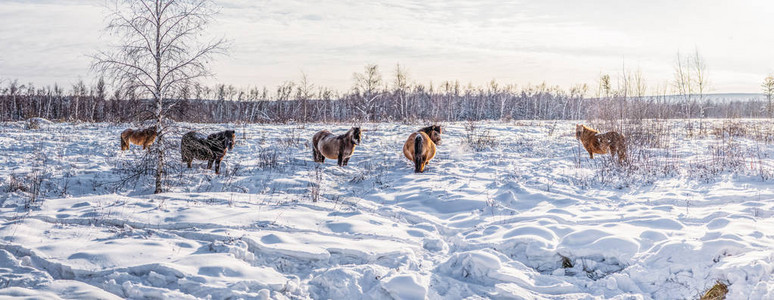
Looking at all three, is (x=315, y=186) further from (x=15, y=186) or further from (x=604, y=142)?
(x=604, y=142)

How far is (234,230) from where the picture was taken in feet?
18.4

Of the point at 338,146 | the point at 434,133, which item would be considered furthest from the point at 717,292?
the point at 434,133

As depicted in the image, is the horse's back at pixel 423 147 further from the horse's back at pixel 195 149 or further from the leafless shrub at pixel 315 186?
the horse's back at pixel 195 149

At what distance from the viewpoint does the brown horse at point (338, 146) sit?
11961 mm

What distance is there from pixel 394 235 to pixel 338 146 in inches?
260

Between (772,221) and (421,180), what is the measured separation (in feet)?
19.6

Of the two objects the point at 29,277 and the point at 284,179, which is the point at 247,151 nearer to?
the point at 284,179

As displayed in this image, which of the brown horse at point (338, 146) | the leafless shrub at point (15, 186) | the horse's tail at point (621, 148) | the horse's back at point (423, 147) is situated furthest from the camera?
the brown horse at point (338, 146)

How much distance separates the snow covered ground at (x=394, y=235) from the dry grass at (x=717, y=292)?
0.08 m

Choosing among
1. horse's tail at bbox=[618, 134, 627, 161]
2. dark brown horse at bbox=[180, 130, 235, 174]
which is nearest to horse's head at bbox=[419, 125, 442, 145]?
horse's tail at bbox=[618, 134, 627, 161]

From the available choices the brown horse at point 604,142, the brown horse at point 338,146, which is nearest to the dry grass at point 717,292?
the brown horse at point 604,142

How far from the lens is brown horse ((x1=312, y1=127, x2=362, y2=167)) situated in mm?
11961

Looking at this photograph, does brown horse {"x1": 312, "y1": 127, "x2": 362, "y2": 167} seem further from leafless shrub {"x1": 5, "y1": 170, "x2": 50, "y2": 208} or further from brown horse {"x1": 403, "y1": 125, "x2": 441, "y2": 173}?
leafless shrub {"x1": 5, "y1": 170, "x2": 50, "y2": 208}

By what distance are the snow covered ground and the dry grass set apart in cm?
8
